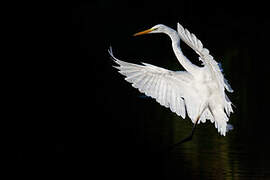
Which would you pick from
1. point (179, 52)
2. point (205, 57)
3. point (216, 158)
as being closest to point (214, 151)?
point (216, 158)

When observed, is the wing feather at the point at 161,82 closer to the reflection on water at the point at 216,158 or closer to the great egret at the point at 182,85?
the great egret at the point at 182,85

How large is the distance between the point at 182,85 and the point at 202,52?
132 centimetres

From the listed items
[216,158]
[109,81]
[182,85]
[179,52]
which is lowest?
[216,158]

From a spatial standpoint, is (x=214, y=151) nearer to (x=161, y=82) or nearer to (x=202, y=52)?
(x=161, y=82)

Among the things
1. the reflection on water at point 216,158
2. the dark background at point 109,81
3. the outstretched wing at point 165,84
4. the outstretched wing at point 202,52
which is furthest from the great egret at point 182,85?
the dark background at point 109,81

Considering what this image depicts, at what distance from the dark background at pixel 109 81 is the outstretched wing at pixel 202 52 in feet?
3.79

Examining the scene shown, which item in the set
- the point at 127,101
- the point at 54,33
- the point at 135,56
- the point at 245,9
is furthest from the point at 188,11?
the point at 127,101

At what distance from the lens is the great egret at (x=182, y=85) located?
23.0ft

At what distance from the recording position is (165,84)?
730 centimetres

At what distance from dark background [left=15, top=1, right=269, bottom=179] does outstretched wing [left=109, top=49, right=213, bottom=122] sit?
0.70 meters

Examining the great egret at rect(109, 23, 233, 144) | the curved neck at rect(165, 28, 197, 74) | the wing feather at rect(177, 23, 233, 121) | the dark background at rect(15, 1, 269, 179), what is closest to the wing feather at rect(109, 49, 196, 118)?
the great egret at rect(109, 23, 233, 144)

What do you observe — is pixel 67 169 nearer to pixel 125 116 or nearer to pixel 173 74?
pixel 173 74

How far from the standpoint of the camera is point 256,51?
21328 millimetres

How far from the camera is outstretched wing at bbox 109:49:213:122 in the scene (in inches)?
280
